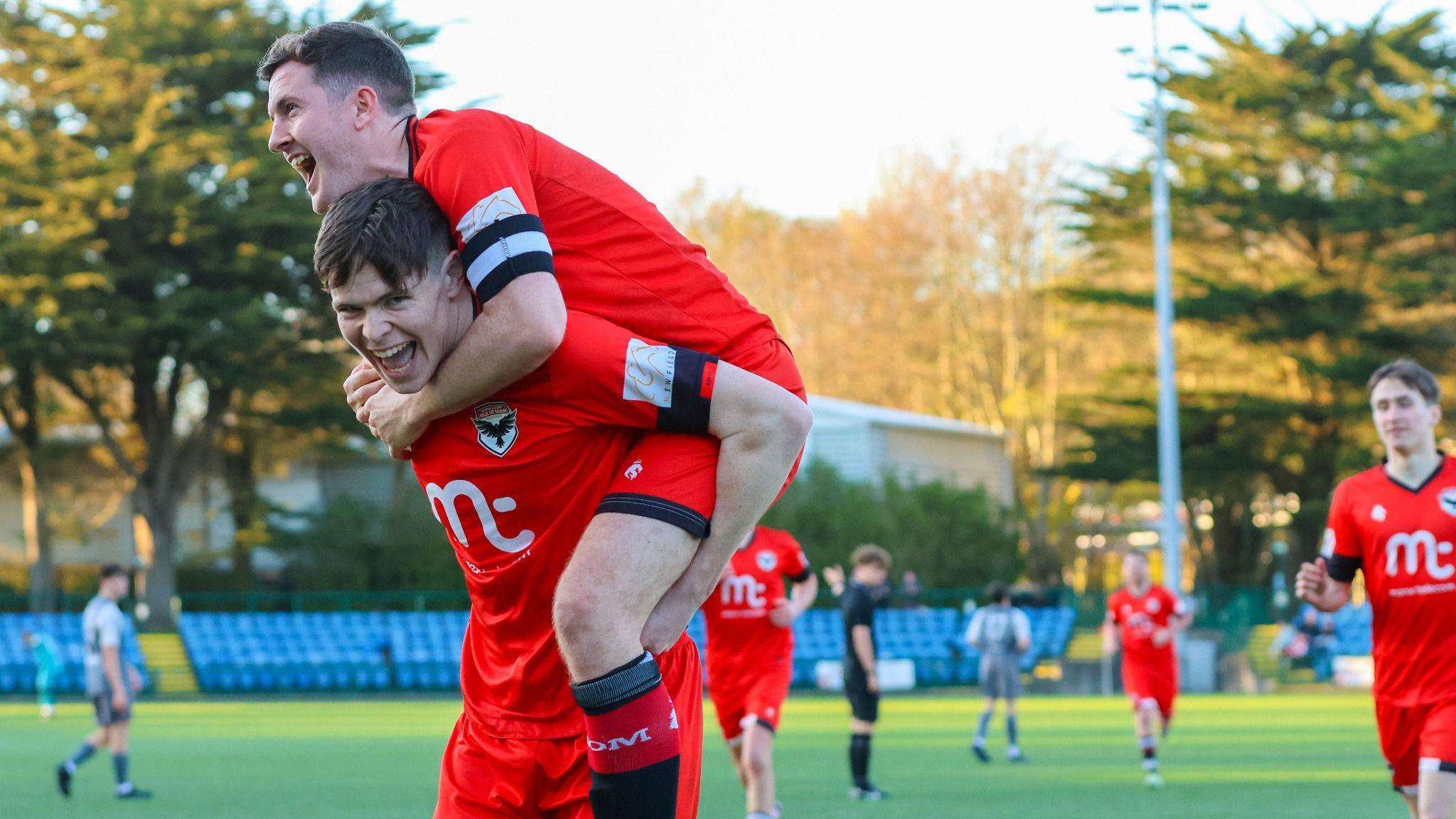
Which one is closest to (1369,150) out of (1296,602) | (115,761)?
(1296,602)

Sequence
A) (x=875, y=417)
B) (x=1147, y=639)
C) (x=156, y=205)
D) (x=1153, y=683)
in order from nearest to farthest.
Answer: (x=1153, y=683) < (x=1147, y=639) < (x=156, y=205) < (x=875, y=417)

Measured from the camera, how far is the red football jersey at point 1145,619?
16234mm

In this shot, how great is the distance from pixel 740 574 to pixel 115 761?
21.0 feet

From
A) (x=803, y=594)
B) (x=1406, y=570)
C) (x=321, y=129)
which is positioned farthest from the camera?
(x=803, y=594)

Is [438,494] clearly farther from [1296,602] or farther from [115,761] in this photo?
[1296,602]

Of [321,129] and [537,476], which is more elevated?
[321,129]

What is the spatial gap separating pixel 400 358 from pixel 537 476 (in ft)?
1.27

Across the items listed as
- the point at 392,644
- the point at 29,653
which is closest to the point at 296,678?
the point at 392,644

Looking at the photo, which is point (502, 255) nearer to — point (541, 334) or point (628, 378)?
point (541, 334)

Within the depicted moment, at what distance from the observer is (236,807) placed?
1334 centimetres

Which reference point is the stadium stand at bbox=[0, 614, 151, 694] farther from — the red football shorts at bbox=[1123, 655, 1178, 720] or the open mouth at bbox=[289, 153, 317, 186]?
the open mouth at bbox=[289, 153, 317, 186]

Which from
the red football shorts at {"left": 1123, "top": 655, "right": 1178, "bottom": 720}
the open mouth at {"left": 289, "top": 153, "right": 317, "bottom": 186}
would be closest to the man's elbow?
the open mouth at {"left": 289, "top": 153, "right": 317, "bottom": 186}

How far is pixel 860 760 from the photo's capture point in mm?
13750

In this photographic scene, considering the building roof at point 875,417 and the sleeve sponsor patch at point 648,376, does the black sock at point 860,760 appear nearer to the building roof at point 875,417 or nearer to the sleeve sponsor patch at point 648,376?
the sleeve sponsor patch at point 648,376
